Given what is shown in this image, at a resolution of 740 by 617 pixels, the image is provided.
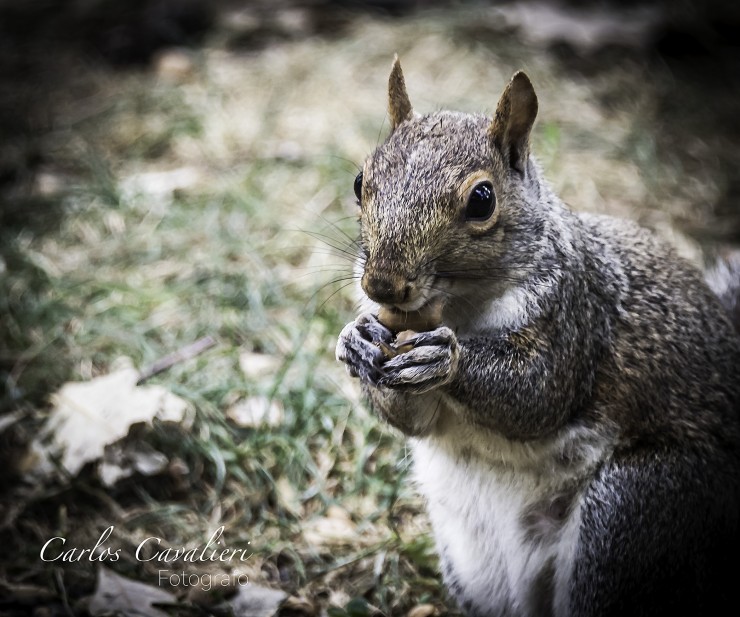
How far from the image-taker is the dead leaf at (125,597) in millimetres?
2500

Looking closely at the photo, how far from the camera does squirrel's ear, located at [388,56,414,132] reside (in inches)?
94.3

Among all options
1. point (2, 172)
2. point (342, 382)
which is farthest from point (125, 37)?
→ point (342, 382)

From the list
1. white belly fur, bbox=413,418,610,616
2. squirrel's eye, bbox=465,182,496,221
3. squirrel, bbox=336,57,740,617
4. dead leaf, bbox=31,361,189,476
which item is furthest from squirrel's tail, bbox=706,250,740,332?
dead leaf, bbox=31,361,189,476

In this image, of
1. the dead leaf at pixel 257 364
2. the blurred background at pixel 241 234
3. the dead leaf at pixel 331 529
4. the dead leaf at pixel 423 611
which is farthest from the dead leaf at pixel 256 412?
the dead leaf at pixel 423 611

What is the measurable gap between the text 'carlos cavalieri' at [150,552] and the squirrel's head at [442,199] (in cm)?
118

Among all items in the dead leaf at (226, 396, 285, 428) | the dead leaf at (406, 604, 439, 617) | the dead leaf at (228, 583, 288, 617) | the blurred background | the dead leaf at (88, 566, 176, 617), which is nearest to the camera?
the dead leaf at (88, 566, 176, 617)

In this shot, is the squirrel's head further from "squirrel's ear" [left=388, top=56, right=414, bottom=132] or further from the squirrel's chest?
the squirrel's chest

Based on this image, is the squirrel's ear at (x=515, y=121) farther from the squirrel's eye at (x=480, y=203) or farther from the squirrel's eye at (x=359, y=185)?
the squirrel's eye at (x=359, y=185)

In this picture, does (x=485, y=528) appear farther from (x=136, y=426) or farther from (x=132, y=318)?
(x=132, y=318)

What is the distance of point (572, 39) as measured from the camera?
5867mm

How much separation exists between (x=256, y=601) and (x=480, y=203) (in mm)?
1382

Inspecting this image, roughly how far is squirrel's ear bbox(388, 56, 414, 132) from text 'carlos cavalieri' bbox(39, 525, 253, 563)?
1.44 m

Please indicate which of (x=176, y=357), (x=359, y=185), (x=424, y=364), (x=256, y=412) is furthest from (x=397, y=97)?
(x=176, y=357)

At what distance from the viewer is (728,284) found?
2871 millimetres
